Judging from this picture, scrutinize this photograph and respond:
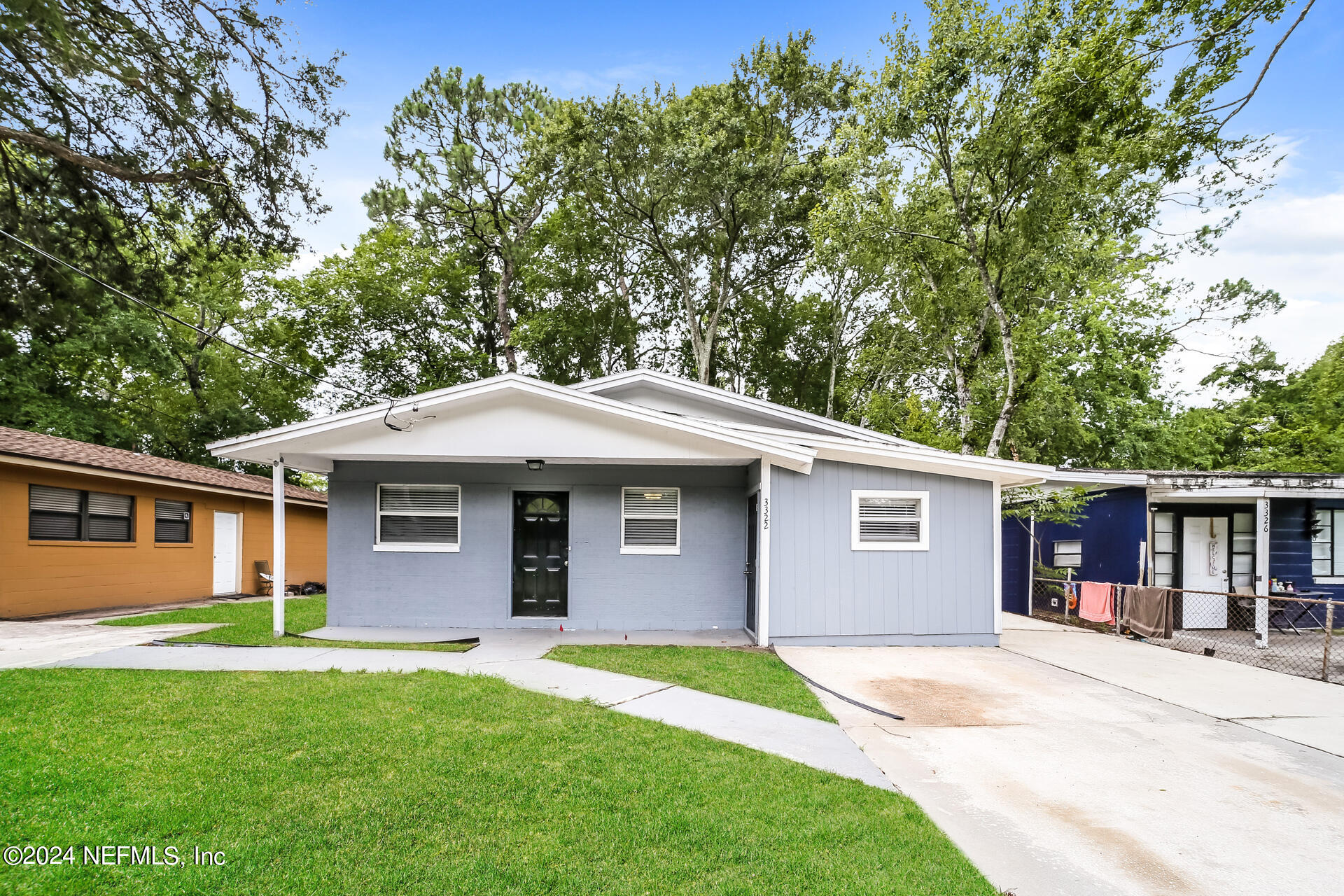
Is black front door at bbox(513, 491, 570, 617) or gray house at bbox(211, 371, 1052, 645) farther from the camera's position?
black front door at bbox(513, 491, 570, 617)

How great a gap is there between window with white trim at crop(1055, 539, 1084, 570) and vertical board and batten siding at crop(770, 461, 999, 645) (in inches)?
210

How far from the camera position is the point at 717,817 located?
135 inches

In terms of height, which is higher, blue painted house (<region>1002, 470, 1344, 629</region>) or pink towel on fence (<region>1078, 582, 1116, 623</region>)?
blue painted house (<region>1002, 470, 1344, 629</region>)

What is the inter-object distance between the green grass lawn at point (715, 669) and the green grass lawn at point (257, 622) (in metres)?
1.70

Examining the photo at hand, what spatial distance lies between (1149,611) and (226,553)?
18.3 meters

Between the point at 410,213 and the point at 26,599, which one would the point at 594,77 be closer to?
the point at 410,213

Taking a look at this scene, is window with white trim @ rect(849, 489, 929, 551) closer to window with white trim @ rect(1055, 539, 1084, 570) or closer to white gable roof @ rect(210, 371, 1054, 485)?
white gable roof @ rect(210, 371, 1054, 485)

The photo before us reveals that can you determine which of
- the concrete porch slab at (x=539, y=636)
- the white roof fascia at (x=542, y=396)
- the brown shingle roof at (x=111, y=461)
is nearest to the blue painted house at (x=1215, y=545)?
the white roof fascia at (x=542, y=396)

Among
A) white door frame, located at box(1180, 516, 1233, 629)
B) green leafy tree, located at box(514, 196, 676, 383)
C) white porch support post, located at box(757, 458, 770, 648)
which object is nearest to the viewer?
white porch support post, located at box(757, 458, 770, 648)

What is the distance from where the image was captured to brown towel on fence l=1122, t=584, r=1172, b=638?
9656mm

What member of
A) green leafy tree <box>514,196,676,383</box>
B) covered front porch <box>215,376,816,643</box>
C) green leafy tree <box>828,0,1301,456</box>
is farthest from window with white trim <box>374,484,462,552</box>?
green leafy tree <box>514,196,676,383</box>

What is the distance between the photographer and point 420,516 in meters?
9.63

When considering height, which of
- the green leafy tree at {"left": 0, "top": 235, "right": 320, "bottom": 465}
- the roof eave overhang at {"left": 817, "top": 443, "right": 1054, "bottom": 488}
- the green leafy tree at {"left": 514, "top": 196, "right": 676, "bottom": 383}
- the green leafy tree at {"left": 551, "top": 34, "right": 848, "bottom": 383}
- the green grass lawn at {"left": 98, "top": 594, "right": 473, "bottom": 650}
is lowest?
the green grass lawn at {"left": 98, "top": 594, "right": 473, "bottom": 650}

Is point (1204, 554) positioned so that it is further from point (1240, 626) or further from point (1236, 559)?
point (1240, 626)
